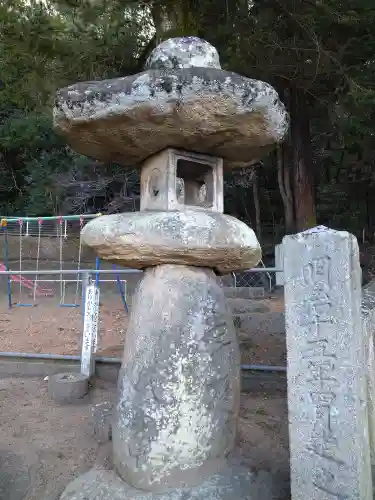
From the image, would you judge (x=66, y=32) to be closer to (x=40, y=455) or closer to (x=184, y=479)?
(x=40, y=455)

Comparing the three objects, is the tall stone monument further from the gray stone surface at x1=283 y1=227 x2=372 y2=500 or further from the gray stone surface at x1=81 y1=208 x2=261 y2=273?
the gray stone surface at x1=283 y1=227 x2=372 y2=500

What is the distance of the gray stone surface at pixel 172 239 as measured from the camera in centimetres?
229

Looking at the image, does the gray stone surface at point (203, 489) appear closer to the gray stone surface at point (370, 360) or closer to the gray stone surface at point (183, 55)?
the gray stone surface at point (370, 360)

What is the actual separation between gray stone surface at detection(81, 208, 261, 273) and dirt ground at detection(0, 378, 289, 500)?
1.15m

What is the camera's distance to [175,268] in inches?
95.6

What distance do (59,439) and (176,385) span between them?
1355mm

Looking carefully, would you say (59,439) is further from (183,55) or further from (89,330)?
(183,55)

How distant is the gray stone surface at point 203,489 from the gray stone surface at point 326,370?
35cm

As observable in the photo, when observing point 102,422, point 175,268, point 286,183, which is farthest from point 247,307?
point 175,268

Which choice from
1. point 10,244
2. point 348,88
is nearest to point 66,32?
point 348,88

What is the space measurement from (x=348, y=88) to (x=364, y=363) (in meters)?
4.40

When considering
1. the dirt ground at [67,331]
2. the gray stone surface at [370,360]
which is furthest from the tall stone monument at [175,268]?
the dirt ground at [67,331]

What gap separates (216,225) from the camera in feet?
7.76

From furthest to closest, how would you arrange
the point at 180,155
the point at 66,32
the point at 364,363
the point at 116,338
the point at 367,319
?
the point at 116,338 < the point at 66,32 < the point at 180,155 < the point at 367,319 < the point at 364,363
